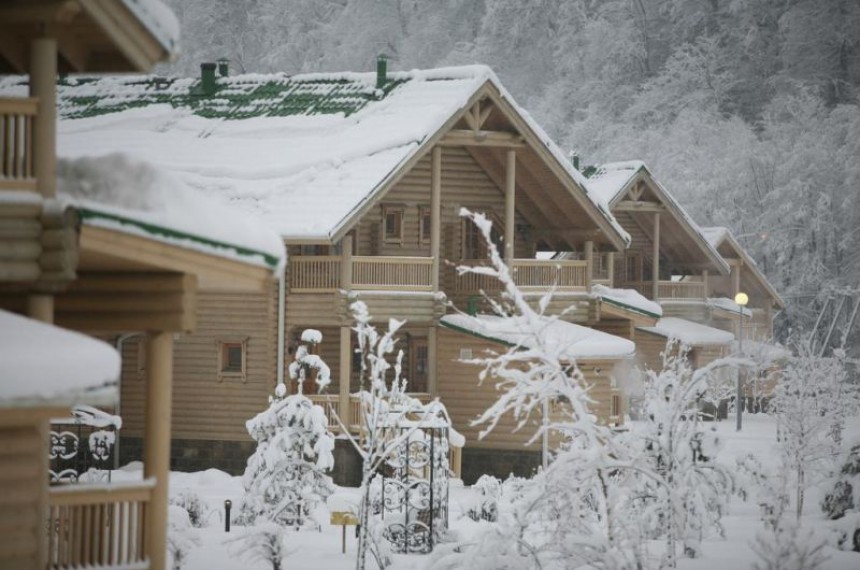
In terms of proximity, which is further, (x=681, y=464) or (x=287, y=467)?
(x=287, y=467)

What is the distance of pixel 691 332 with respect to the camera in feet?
150

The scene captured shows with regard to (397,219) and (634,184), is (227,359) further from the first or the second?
(634,184)

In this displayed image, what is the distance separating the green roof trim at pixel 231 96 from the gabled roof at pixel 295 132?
0.04 m

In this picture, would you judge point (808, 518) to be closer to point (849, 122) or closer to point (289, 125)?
point (289, 125)

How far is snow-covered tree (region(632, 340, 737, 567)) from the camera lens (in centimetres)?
1709

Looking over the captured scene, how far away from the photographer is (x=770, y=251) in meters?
64.7

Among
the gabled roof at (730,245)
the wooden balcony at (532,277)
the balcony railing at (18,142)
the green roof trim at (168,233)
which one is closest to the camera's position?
the balcony railing at (18,142)

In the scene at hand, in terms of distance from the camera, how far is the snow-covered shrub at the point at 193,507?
75.4ft

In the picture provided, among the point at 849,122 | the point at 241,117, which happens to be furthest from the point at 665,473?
the point at 849,122

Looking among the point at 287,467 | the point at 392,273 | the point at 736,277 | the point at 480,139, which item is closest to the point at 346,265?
the point at 392,273

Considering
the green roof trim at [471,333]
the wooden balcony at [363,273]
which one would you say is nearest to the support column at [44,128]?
the wooden balcony at [363,273]

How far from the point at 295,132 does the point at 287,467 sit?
12.4m

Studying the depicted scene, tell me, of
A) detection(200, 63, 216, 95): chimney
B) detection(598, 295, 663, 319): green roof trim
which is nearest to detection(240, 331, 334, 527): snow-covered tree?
detection(598, 295, 663, 319): green roof trim

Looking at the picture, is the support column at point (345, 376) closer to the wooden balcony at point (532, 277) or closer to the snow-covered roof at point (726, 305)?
the wooden balcony at point (532, 277)
